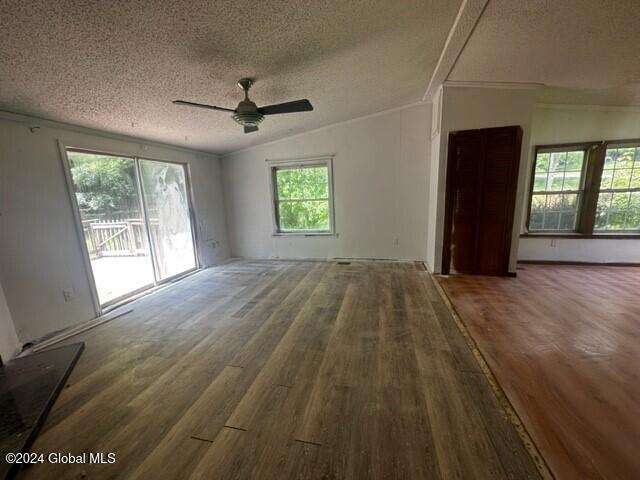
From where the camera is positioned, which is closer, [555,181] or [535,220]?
[555,181]

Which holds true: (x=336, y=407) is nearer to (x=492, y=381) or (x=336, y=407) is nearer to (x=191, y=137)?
(x=492, y=381)

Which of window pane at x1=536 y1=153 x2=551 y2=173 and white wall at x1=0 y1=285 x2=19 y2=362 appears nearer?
white wall at x1=0 y1=285 x2=19 y2=362

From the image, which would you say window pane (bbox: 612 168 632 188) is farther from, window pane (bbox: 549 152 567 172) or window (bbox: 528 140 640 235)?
window pane (bbox: 549 152 567 172)

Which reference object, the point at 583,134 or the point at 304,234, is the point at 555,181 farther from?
the point at 304,234

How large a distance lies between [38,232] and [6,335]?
963 mm

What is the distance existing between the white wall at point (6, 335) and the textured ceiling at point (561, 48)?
4.78 meters

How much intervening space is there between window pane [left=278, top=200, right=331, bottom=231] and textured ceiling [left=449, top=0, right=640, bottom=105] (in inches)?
114

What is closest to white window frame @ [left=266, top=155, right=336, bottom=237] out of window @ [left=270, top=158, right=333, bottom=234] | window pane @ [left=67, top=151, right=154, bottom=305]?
window @ [left=270, top=158, right=333, bottom=234]

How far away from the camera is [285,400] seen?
65.8 inches

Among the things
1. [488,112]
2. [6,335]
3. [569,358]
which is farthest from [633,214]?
[6,335]

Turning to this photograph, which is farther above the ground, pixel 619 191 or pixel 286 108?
pixel 286 108

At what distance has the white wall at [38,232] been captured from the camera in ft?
7.58

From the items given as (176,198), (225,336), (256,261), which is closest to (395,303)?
(225,336)

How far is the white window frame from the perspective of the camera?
4.81m
